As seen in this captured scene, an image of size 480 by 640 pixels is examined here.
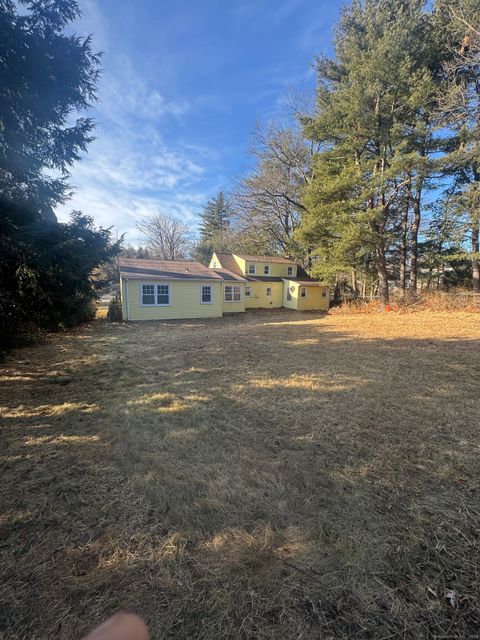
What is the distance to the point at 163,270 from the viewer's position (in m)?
16.4

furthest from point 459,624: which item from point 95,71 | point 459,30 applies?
point 459,30

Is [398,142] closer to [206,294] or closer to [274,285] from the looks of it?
[274,285]

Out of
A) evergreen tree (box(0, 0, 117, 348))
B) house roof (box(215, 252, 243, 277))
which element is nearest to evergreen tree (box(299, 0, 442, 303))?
house roof (box(215, 252, 243, 277))

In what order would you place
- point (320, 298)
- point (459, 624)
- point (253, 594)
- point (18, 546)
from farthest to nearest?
point (320, 298), point (18, 546), point (253, 594), point (459, 624)

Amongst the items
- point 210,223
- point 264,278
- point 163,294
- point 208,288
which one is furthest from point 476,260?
point 210,223

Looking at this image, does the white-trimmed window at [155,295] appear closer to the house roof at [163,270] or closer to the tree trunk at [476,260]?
the house roof at [163,270]

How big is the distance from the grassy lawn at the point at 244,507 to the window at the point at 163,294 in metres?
10.3

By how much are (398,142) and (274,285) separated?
1178cm

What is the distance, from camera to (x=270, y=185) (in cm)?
2378

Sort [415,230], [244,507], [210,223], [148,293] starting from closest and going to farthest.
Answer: [244,507]
[148,293]
[415,230]
[210,223]

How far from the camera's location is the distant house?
48.9ft

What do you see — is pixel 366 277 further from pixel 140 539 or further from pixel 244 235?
pixel 140 539

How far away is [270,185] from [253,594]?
1020 inches

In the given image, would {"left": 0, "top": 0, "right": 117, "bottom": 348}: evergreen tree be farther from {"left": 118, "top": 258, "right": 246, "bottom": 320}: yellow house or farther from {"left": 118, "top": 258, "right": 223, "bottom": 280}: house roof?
{"left": 118, "top": 258, "right": 223, "bottom": 280}: house roof
